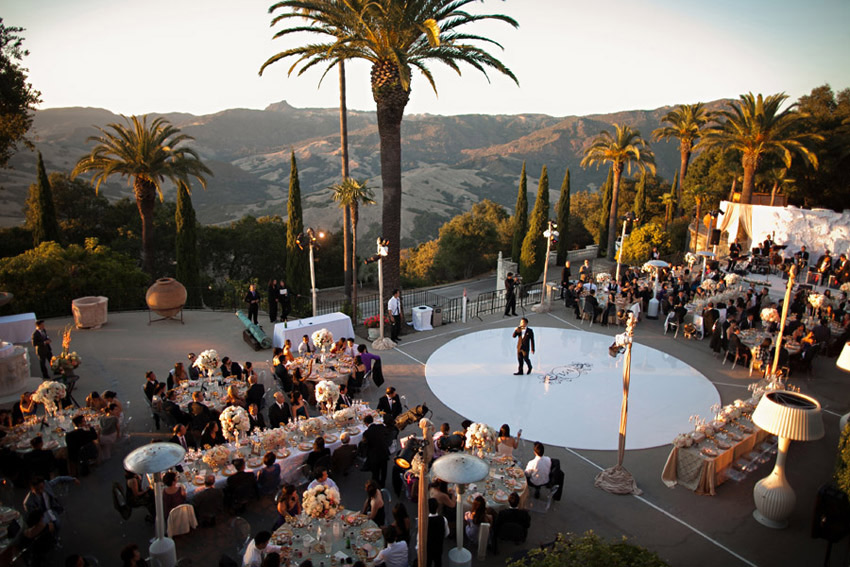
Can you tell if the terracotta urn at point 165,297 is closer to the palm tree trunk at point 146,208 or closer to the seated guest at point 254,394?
the palm tree trunk at point 146,208

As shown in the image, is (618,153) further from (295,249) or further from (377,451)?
(377,451)

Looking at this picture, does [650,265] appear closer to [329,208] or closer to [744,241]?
[744,241]

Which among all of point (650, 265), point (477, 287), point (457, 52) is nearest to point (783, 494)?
point (650, 265)

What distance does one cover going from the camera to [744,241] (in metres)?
30.9

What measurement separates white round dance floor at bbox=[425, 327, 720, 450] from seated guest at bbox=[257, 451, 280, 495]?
17.7ft

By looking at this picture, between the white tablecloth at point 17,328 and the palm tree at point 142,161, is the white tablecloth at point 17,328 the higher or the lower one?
the lower one

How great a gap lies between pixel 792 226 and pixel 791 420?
81.9ft

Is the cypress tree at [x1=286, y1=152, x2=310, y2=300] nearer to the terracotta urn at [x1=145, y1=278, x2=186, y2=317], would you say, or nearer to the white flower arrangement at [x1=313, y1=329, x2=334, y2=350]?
the terracotta urn at [x1=145, y1=278, x2=186, y2=317]

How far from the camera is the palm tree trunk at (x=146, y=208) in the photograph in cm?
2636

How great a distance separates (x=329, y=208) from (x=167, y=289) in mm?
64402

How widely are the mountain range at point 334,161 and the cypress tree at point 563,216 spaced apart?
3417 centimetres

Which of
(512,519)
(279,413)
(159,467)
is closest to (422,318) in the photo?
(279,413)

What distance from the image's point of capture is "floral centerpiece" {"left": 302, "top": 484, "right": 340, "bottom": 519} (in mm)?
6816

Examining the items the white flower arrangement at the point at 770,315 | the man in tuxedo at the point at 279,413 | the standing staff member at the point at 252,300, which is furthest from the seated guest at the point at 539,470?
the standing staff member at the point at 252,300
